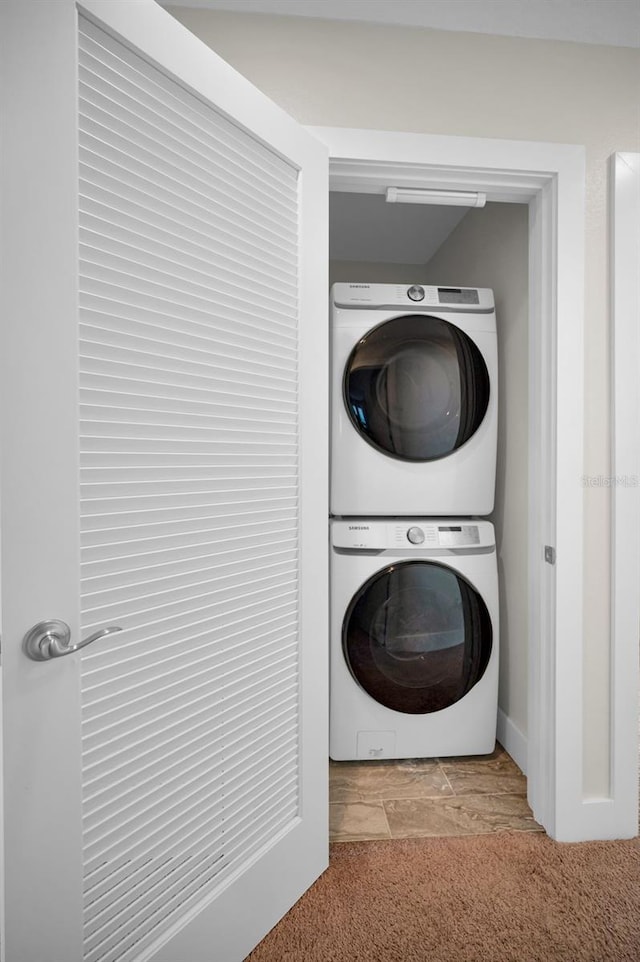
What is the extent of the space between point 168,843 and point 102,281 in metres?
1.06

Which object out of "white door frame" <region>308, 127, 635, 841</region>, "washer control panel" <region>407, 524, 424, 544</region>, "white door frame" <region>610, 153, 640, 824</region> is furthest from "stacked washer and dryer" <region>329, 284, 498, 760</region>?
"white door frame" <region>610, 153, 640, 824</region>

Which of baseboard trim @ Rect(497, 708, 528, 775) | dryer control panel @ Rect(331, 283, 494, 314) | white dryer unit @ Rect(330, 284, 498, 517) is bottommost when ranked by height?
baseboard trim @ Rect(497, 708, 528, 775)

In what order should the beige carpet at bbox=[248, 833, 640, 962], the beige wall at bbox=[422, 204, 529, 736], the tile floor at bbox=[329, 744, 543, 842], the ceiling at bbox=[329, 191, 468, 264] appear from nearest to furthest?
1. the beige carpet at bbox=[248, 833, 640, 962]
2. the tile floor at bbox=[329, 744, 543, 842]
3. the beige wall at bbox=[422, 204, 529, 736]
4. the ceiling at bbox=[329, 191, 468, 264]

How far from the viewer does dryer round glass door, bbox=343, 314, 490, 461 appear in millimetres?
1894

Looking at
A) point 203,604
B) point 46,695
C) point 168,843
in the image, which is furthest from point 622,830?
point 46,695

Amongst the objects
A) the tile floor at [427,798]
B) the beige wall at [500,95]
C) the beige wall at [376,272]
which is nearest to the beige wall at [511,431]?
the tile floor at [427,798]

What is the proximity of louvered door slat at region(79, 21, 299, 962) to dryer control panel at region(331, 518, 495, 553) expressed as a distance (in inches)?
24.0

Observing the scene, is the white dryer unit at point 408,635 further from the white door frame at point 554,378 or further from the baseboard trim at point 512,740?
the white door frame at point 554,378

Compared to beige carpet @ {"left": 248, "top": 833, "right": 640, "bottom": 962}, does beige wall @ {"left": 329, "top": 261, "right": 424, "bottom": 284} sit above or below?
above

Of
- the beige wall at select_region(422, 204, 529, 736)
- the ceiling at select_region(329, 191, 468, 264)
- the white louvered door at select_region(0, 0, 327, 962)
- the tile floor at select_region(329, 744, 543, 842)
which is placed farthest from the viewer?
the ceiling at select_region(329, 191, 468, 264)

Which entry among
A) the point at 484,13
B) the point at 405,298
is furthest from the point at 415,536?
the point at 484,13

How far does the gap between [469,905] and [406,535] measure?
106 cm

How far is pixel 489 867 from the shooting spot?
1459 mm

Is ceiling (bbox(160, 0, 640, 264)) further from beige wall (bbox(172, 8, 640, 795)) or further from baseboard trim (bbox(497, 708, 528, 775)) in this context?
baseboard trim (bbox(497, 708, 528, 775))
